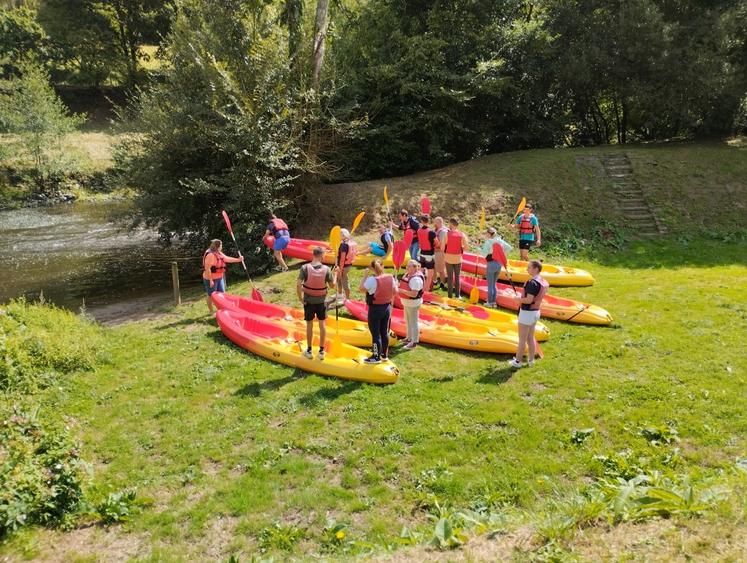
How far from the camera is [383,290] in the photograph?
845 cm

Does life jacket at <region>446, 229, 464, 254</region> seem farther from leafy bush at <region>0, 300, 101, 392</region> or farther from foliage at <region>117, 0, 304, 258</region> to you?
A: leafy bush at <region>0, 300, 101, 392</region>

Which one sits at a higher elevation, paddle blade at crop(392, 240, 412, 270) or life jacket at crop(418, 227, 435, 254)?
life jacket at crop(418, 227, 435, 254)

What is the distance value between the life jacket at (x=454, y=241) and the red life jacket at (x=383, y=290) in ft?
11.4

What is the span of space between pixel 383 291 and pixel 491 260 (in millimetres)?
3713

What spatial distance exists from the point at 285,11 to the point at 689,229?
15353mm

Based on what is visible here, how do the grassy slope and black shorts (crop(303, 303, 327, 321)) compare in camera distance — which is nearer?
black shorts (crop(303, 303, 327, 321))

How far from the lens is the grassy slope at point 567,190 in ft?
58.4

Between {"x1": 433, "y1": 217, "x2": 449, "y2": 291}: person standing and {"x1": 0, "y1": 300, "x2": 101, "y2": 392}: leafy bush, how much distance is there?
720cm

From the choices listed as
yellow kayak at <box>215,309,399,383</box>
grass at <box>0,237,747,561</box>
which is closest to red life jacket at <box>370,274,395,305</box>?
yellow kayak at <box>215,309,399,383</box>

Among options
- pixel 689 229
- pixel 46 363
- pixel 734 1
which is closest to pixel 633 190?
pixel 689 229

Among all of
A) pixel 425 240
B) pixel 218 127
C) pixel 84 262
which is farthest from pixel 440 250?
pixel 84 262

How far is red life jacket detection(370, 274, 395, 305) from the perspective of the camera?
27.5 feet

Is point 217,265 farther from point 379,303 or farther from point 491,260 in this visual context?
point 491,260

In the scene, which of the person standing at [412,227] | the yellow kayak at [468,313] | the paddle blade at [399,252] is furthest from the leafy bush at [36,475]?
the person standing at [412,227]
